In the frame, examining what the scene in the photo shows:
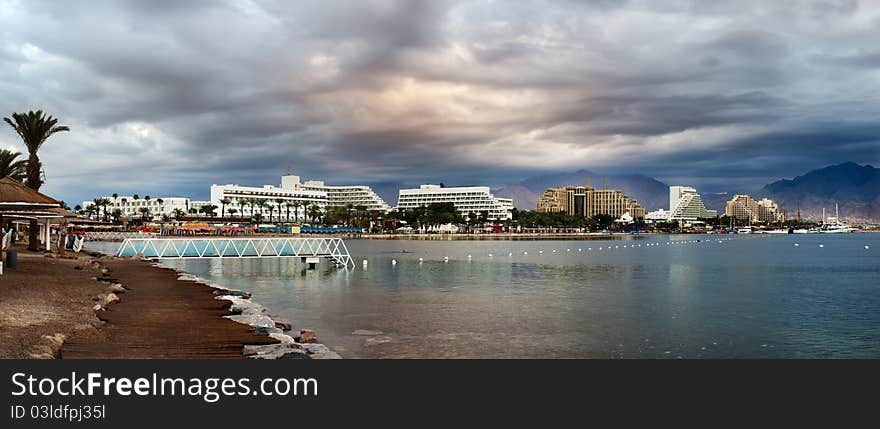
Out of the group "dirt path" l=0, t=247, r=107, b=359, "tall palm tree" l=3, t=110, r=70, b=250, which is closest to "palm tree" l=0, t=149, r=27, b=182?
"tall palm tree" l=3, t=110, r=70, b=250

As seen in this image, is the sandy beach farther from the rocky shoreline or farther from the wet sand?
the rocky shoreline

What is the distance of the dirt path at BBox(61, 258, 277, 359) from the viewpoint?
13539 millimetres

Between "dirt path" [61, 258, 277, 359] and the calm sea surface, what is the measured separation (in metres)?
3.17

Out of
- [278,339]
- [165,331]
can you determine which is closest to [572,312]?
[278,339]

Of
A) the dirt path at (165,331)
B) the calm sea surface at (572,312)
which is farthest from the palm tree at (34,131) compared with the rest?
the dirt path at (165,331)

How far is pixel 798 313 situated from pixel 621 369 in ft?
62.3

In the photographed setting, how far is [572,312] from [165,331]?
16781mm

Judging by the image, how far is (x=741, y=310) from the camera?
2895cm

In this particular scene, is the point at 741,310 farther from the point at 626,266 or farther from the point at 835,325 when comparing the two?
the point at 626,266

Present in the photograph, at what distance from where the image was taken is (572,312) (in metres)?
27.2

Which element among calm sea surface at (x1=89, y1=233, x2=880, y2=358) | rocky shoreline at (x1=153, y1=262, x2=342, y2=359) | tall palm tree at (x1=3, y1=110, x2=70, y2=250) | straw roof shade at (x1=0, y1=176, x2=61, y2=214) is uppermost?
tall palm tree at (x1=3, y1=110, x2=70, y2=250)

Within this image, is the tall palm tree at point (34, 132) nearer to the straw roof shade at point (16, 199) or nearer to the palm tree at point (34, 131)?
the palm tree at point (34, 131)

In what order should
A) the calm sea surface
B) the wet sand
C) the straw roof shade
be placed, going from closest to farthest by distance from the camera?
1. the wet sand
2. the calm sea surface
3. the straw roof shade

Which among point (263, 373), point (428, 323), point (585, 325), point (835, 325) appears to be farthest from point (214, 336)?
point (835, 325)
